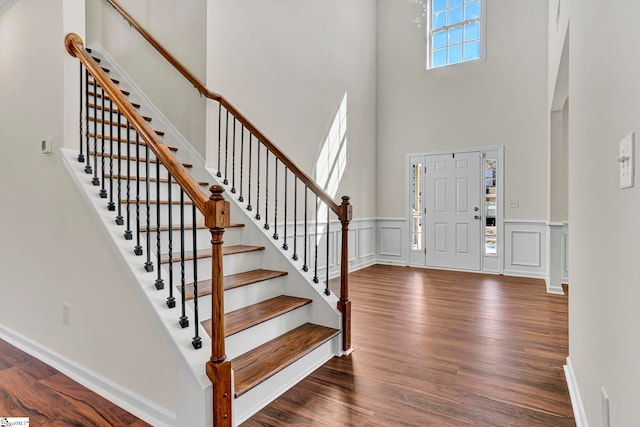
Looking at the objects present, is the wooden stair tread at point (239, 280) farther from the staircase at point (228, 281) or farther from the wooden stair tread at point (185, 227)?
the wooden stair tread at point (185, 227)

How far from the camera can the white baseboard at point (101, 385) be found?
1.81m

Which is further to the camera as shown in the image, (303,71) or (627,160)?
(303,71)

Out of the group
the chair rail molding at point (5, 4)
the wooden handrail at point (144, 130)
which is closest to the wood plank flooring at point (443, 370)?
the wooden handrail at point (144, 130)

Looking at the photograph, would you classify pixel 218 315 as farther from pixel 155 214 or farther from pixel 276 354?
pixel 155 214

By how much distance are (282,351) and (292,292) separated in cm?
62

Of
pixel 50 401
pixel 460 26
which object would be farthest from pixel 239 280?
pixel 460 26

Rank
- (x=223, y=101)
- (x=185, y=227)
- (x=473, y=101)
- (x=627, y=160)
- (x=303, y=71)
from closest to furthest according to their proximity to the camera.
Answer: (x=627, y=160) → (x=185, y=227) → (x=223, y=101) → (x=303, y=71) → (x=473, y=101)

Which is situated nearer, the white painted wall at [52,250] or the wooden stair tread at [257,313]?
the white painted wall at [52,250]

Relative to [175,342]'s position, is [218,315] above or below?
above

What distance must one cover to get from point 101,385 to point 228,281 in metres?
0.90

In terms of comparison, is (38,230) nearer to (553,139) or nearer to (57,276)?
(57,276)

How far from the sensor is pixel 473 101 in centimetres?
589

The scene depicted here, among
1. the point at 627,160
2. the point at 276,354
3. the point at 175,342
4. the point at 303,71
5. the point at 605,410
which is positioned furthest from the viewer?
the point at 303,71

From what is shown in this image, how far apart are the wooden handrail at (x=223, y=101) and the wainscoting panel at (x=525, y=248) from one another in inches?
136
